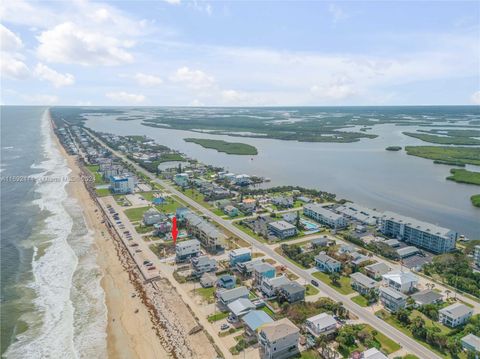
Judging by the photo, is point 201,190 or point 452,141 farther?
point 452,141

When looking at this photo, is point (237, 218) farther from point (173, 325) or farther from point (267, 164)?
point (267, 164)

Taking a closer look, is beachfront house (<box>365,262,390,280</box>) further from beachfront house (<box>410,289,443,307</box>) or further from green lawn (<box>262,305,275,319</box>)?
green lawn (<box>262,305,275,319</box>)

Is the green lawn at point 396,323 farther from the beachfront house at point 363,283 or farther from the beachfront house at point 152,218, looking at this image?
the beachfront house at point 152,218

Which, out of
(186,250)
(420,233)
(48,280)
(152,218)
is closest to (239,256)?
(186,250)

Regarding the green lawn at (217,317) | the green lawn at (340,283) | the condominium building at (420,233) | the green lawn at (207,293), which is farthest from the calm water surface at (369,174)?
the green lawn at (217,317)

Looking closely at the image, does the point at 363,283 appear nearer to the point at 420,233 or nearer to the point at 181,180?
the point at 420,233

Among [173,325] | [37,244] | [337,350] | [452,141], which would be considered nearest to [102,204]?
[37,244]
